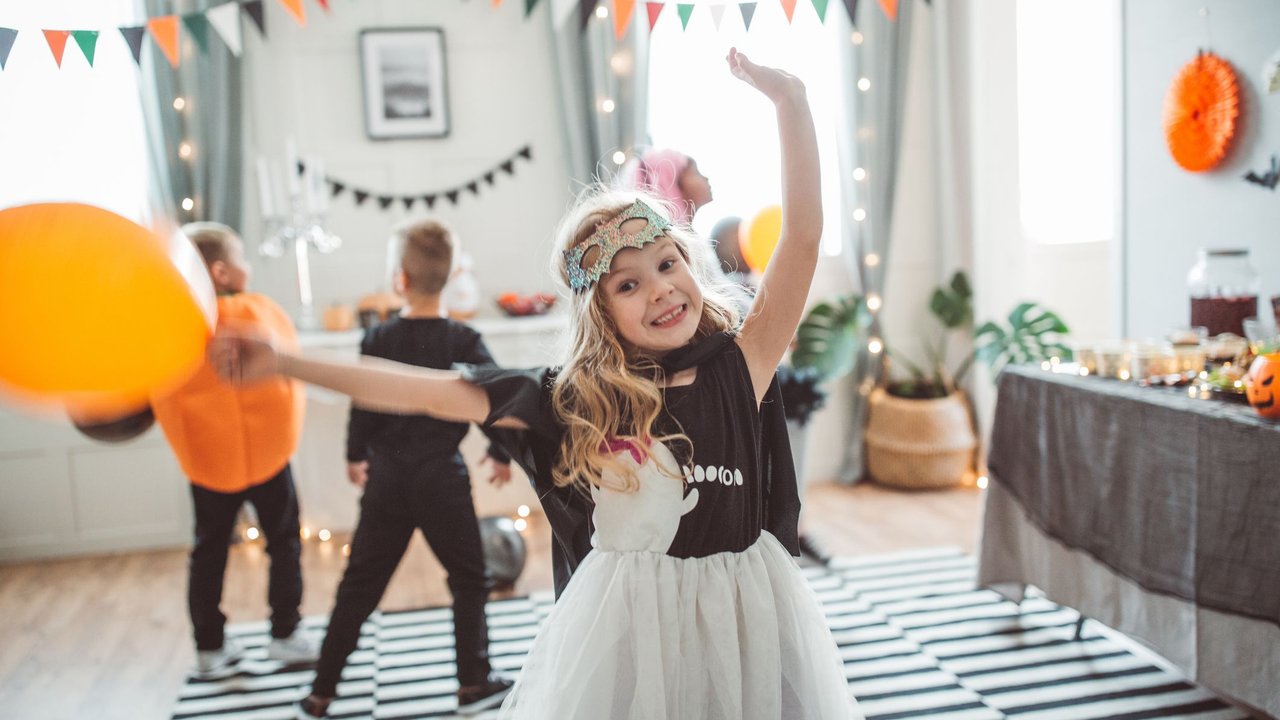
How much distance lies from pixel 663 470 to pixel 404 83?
335cm

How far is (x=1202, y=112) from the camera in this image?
111 inches

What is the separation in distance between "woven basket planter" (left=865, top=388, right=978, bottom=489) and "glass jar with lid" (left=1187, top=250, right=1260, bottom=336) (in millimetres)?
1782

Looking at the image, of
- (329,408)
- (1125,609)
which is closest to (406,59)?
(329,408)

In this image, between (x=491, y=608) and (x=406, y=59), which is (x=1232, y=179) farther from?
(x=406, y=59)

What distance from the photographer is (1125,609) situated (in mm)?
2311

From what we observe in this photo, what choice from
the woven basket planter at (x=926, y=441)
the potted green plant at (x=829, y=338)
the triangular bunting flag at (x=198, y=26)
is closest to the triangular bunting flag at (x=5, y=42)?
the triangular bunting flag at (x=198, y=26)

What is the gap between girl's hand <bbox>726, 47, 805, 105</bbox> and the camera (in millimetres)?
1385

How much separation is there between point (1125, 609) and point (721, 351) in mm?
1517

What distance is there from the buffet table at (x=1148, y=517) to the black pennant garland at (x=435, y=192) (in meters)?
2.45

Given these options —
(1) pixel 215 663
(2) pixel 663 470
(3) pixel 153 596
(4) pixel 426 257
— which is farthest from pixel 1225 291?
(3) pixel 153 596

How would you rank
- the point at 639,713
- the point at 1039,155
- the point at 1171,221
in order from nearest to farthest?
the point at 639,713, the point at 1171,221, the point at 1039,155

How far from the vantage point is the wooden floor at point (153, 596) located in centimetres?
258

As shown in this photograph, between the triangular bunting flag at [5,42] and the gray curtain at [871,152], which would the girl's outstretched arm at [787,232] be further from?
the gray curtain at [871,152]

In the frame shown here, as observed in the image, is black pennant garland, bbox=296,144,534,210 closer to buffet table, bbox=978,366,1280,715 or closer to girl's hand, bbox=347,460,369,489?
girl's hand, bbox=347,460,369,489
